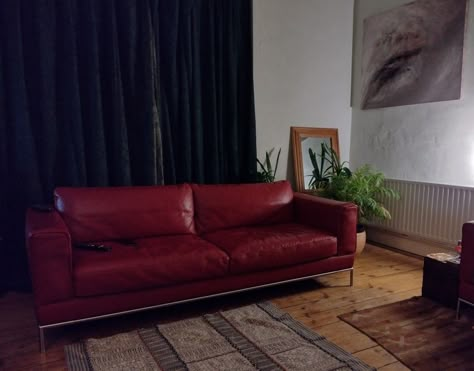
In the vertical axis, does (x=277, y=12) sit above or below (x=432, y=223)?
above

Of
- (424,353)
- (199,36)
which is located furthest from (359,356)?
(199,36)

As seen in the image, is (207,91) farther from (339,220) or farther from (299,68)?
(339,220)

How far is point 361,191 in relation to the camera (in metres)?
3.29

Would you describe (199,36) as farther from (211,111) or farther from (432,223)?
(432,223)

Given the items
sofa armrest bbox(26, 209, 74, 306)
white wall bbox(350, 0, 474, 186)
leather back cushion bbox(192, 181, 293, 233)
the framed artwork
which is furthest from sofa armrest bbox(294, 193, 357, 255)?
sofa armrest bbox(26, 209, 74, 306)

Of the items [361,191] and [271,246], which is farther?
[361,191]

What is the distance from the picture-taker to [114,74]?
8.87 ft

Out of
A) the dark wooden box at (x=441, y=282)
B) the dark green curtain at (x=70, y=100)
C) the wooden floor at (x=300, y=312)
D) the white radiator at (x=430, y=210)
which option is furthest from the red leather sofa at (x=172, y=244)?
the white radiator at (x=430, y=210)

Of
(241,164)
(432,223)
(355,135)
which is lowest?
(432,223)

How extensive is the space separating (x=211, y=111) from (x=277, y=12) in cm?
119

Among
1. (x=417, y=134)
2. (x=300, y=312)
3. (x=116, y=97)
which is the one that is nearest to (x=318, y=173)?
(x=417, y=134)

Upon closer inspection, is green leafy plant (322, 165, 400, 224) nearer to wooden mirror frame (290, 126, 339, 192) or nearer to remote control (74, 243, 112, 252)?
wooden mirror frame (290, 126, 339, 192)

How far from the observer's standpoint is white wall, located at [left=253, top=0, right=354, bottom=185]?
11.3ft

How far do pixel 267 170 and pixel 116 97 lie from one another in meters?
1.48
